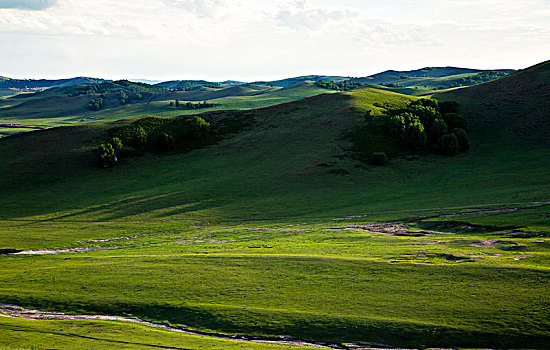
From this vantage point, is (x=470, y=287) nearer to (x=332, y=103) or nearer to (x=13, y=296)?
(x=13, y=296)

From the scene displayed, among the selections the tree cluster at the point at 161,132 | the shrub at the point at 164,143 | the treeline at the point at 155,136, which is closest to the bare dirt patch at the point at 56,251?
the treeline at the point at 155,136

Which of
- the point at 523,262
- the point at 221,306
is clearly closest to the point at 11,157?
the point at 221,306

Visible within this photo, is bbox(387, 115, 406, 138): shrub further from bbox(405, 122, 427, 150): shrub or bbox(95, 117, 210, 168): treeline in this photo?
bbox(95, 117, 210, 168): treeline

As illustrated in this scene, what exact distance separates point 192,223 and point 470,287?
3922cm

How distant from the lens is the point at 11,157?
9069 centimetres

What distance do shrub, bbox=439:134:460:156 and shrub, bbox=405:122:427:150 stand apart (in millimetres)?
3934

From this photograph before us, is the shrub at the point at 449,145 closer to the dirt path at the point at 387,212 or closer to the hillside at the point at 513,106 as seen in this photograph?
the hillside at the point at 513,106

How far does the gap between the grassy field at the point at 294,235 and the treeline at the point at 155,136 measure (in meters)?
3.90

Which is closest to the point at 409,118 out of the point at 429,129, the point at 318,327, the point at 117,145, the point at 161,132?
the point at 429,129

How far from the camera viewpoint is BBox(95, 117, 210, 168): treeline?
310 ft

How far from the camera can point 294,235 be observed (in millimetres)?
49781

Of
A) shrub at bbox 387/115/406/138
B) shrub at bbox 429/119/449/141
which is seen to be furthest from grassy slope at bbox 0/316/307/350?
shrub at bbox 429/119/449/141

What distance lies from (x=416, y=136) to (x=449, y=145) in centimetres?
729

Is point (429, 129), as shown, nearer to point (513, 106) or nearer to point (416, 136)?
point (416, 136)
